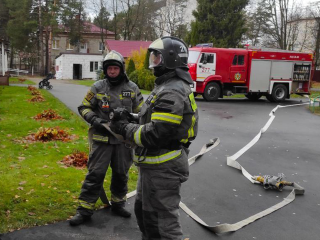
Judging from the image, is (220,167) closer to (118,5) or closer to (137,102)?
(137,102)

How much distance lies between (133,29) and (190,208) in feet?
199

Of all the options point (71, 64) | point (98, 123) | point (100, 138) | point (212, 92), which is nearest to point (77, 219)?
point (100, 138)

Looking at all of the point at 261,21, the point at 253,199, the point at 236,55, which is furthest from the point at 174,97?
the point at 261,21

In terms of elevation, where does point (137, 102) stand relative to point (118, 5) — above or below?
below

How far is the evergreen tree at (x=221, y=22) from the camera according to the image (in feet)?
117

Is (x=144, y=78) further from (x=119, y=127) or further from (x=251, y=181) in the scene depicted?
(x=119, y=127)

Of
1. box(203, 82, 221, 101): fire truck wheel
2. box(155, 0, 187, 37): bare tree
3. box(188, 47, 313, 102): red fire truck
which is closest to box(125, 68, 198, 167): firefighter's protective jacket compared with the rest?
box(188, 47, 313, 102): red fire truck

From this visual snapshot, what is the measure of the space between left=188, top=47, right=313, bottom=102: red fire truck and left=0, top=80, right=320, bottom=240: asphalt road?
347 inches

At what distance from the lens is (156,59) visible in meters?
3.08

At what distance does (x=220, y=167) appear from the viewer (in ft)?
22.8

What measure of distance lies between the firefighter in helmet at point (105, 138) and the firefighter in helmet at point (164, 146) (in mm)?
1169

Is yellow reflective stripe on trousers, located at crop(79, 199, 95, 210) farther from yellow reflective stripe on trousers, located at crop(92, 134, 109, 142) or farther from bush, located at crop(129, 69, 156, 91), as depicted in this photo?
bush, located at crop(129, 69, 156, 91)

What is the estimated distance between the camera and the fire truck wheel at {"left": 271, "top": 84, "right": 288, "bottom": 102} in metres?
20.9

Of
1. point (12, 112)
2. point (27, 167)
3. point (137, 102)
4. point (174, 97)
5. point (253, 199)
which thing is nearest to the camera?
point (174, 97)
